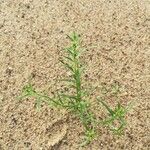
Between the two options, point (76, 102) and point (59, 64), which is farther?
point (59, 64)

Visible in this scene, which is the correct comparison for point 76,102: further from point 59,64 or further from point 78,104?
point 59,64

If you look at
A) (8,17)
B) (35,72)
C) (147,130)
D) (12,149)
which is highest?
(8,17)

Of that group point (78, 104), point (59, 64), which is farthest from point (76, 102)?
point (59, 64)

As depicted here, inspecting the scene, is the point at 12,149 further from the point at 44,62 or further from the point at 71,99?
the point at 44,62

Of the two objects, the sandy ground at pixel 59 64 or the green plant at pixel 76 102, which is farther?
the sandy ground at pixel 59 64

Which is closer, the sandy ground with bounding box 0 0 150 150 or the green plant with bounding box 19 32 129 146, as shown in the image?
the green plant with bounding box 19 32 129 146

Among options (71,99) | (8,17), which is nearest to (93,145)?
(71,99)

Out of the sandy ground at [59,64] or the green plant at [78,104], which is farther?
the sandy ground at [59,64]

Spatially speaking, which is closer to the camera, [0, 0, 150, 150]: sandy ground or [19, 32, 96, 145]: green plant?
[19, 32, 96, 145]: green plant
